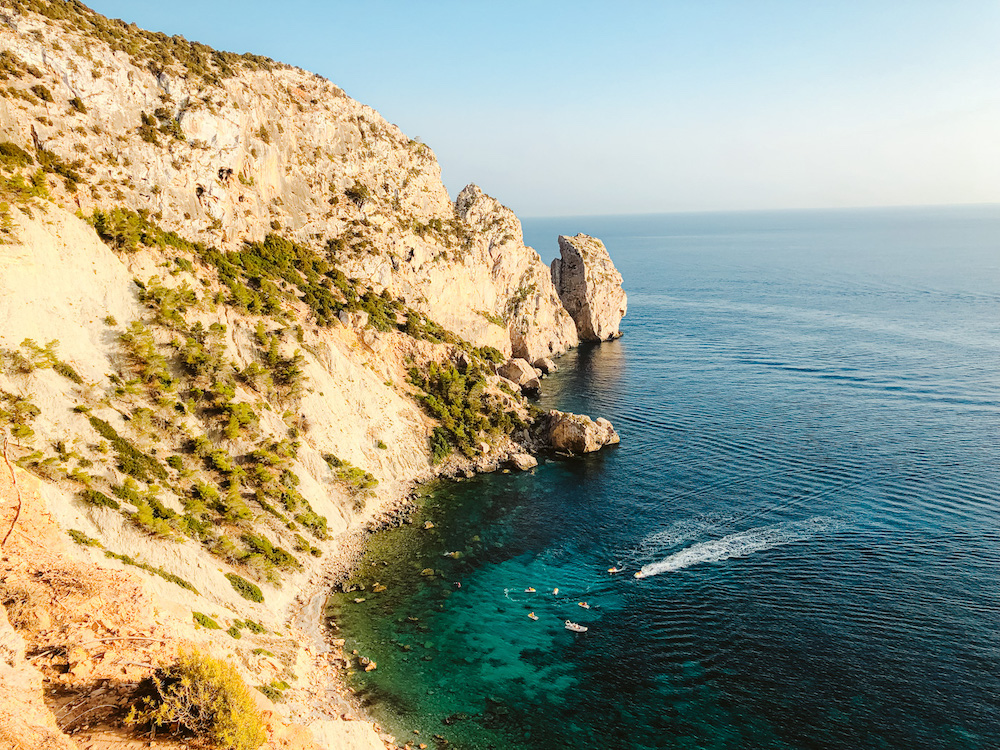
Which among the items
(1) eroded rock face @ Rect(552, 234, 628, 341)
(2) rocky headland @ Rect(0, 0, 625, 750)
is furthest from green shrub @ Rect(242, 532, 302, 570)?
(1) eroded rock face @ Rect(552, 234, 628, 341)

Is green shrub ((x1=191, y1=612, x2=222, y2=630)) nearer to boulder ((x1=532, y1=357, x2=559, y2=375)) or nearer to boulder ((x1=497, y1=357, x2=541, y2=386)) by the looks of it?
boulder ((x1=497, y1=357, x2=541, y2=386))

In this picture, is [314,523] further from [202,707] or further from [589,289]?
[589,289]

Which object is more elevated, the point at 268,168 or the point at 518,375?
the point at 268,168

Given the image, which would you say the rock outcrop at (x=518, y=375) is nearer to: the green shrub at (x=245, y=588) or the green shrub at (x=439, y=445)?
the green shrub at (x=439, y=445)

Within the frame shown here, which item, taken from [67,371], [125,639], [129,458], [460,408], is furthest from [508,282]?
[125,639]

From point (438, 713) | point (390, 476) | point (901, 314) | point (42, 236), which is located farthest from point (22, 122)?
point (901, 314)

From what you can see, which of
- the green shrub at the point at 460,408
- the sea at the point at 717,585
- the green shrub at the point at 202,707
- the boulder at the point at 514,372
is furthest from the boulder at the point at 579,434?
the green shrub at the point at 202,707
